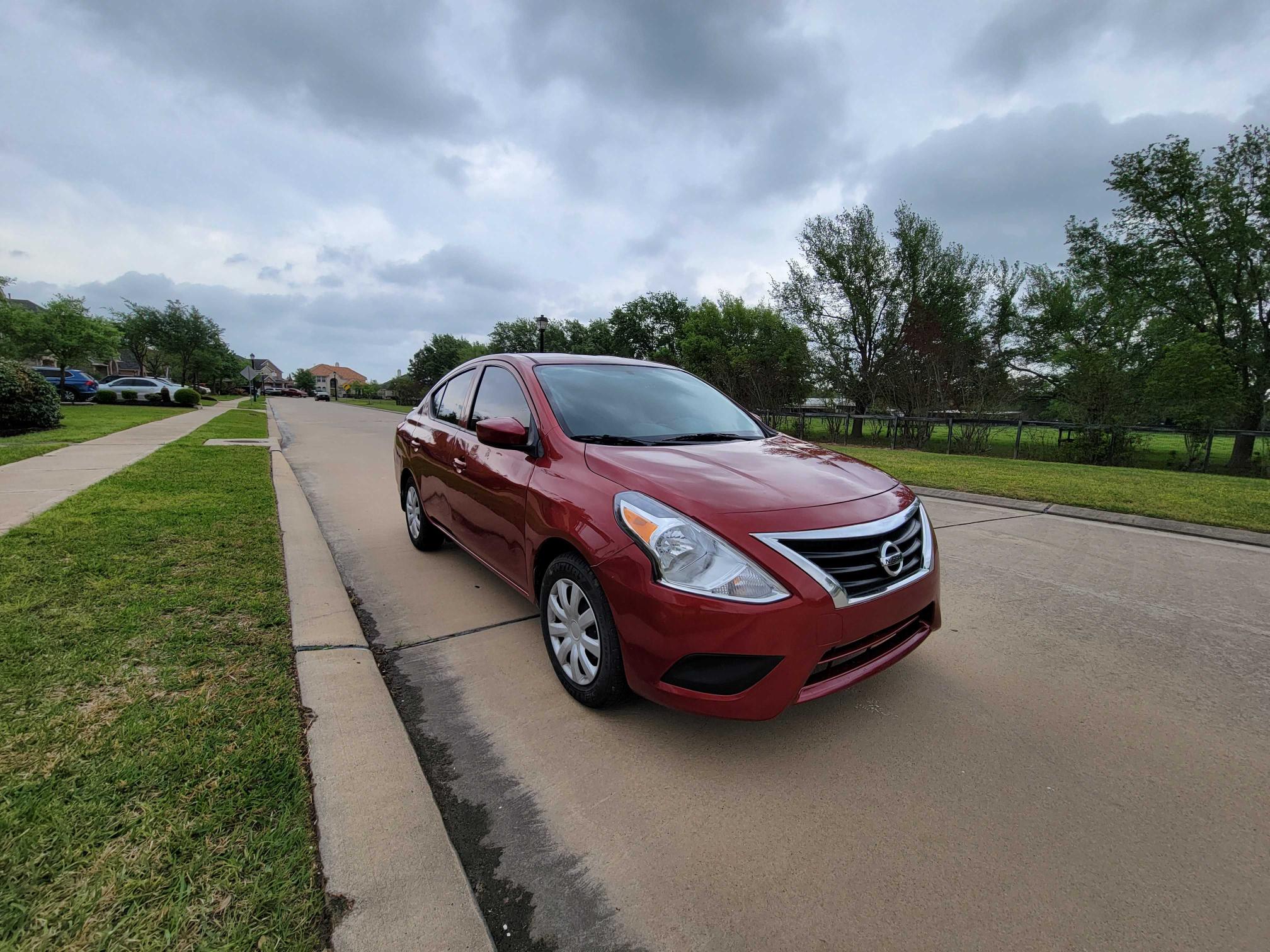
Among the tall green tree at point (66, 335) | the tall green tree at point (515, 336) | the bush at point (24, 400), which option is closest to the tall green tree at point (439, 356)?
the tall green tree at point (515, 336)

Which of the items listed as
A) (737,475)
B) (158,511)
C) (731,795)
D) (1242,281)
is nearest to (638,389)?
(737,475)

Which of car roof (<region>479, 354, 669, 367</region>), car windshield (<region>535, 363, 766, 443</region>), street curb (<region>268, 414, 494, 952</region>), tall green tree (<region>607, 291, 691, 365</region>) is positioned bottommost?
street curb (<region>268, 414, 494, 952</region>)

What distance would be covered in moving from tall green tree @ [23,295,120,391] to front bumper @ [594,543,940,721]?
39533 millimetres

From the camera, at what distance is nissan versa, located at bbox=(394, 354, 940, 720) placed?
204 cm

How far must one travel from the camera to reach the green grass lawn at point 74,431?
873 cm

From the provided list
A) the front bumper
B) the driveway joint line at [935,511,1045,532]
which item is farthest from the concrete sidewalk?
the driveway joint line at [935,511,1045,532]

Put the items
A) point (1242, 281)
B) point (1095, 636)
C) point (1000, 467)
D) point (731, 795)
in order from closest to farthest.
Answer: point (731, 795)
point (1095, 636)
point (1000, 467)
point (1242, 281)

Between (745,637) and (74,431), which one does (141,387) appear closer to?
(74,431)

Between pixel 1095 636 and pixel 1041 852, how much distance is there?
6.85 feet

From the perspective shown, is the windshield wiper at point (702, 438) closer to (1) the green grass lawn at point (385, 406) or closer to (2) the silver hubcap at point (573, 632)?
(2) the silver hubcap at point (573, 632)

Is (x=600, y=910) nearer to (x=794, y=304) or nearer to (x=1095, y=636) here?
(x=1095, y=636)

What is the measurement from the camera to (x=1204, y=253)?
64.5ft

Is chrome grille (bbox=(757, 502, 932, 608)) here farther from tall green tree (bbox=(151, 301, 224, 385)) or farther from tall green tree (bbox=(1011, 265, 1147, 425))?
tall green tree (bbox=(151, 301, 224, 385))

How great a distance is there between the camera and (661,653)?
2.11 meters
